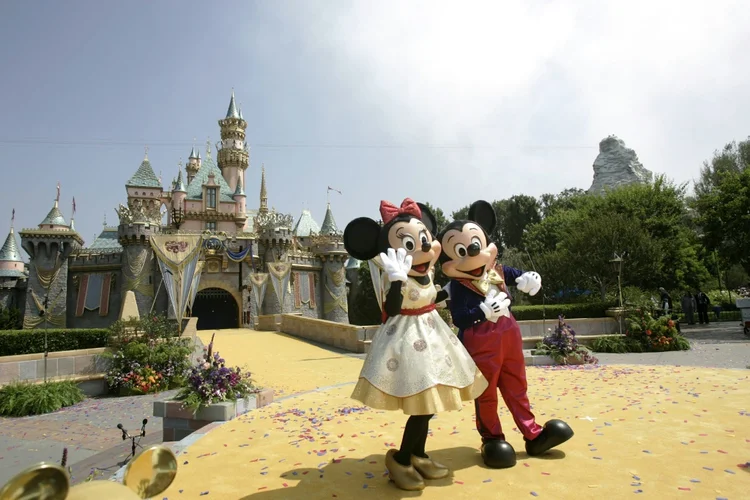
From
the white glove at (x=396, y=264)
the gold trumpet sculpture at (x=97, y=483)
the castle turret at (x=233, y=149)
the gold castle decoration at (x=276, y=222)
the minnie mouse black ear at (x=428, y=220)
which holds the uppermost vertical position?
the castle turret at (x=233, y=149)

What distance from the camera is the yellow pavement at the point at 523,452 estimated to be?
3.57m

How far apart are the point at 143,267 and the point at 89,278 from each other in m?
4.33

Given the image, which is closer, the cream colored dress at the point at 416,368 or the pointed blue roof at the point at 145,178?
the cream colored dress at the point at 416,368

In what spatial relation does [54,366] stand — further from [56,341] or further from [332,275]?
[332,275]

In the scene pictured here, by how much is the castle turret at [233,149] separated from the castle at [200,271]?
19.5ft

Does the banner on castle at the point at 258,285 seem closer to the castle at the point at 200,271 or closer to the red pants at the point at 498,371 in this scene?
the castle at the point at 200,271

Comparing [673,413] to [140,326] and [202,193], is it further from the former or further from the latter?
[202,193]

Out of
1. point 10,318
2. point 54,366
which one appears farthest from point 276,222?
point 54,366

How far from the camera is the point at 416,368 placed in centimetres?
352

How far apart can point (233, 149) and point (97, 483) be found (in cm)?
4652

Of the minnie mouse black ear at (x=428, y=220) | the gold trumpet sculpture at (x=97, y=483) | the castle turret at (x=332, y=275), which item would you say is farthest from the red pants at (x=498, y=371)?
the castle turret at (x=332, y=275)

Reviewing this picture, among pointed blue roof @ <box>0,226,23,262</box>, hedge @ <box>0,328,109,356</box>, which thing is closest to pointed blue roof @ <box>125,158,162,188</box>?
pointed blue roof @ <box>0,226,23,262</box>

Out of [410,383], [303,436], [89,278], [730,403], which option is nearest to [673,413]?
[730,403]

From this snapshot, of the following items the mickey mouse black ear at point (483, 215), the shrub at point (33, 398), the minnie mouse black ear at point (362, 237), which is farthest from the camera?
the shrub at point (33, 398)
